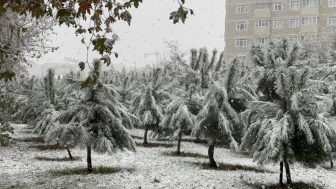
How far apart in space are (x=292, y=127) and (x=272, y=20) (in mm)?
53520

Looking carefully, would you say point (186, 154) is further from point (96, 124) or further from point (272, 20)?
point (272, 20)

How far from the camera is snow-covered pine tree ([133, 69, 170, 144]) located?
22.5 m

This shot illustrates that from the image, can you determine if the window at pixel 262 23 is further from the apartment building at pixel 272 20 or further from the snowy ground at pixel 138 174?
the snowy ground at pixel 138 174

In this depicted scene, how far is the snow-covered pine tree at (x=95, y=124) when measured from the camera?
12.8 m

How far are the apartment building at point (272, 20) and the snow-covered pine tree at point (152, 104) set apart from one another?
3926cm

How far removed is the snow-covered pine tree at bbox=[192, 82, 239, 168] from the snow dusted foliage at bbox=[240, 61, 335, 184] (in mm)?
2634

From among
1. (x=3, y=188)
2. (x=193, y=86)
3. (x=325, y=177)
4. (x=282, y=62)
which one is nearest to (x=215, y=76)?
(x=193, y=86)

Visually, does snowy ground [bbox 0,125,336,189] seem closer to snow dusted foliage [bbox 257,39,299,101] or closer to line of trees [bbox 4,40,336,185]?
line of trees [bbox 4,40,336,185]

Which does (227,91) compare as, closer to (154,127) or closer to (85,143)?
(85,143)

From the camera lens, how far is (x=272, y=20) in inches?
2421

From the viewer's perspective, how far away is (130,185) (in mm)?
11578

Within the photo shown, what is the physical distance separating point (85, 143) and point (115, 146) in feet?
3.71

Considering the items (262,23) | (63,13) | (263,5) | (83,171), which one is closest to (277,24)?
(262,23)

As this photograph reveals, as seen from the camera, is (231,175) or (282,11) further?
(282,11)
